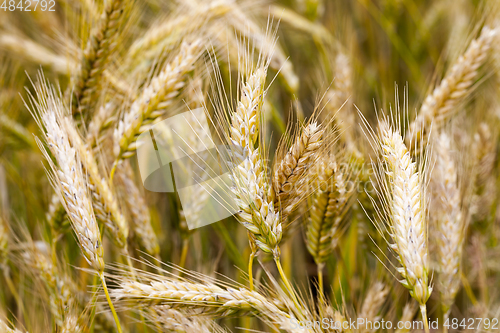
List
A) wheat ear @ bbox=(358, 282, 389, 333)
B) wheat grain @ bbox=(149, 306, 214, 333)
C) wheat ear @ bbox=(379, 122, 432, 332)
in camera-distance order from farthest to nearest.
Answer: wheat ear @ bbox=(358, 282, 389, 333)
wheat grain @ bbox=(149, 306, 214, 333)
wheat ear @ bbox=(379, 122, 432, 332)

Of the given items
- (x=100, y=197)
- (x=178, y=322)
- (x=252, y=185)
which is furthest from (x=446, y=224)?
(x=100, y=197)

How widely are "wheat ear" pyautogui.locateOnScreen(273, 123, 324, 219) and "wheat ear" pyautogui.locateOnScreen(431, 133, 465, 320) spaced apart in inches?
15.2

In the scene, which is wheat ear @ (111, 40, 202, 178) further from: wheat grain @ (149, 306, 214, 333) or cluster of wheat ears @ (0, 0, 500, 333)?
wheat grain @ (149, 306, 214, 333)

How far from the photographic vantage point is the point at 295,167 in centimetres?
55

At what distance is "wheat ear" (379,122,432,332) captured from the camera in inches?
20.7

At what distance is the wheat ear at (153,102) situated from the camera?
2.31ft

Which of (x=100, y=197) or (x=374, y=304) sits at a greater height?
(x=100, y=197)

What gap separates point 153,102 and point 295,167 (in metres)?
0.37

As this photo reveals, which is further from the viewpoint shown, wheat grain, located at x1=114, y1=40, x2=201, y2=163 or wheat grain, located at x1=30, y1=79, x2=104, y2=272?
wheat grain, located at x1=114, y1=40, x2=201, y2=163

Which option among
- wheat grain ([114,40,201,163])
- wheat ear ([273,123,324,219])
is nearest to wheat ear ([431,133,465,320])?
wheat ear ([273,123,324,219])

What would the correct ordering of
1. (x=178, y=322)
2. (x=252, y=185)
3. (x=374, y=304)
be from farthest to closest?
(x=374, y=304) → (x=178, y=322) → (x=252, y=185)

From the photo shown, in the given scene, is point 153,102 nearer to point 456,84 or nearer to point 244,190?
point 244,190

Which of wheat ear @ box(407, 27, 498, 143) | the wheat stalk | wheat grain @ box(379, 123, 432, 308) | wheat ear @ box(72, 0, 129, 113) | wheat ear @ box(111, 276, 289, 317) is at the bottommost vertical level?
the wheat stalk

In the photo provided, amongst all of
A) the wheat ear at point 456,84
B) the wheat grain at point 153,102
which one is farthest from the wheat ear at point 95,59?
the wheat ear at point 456,84
